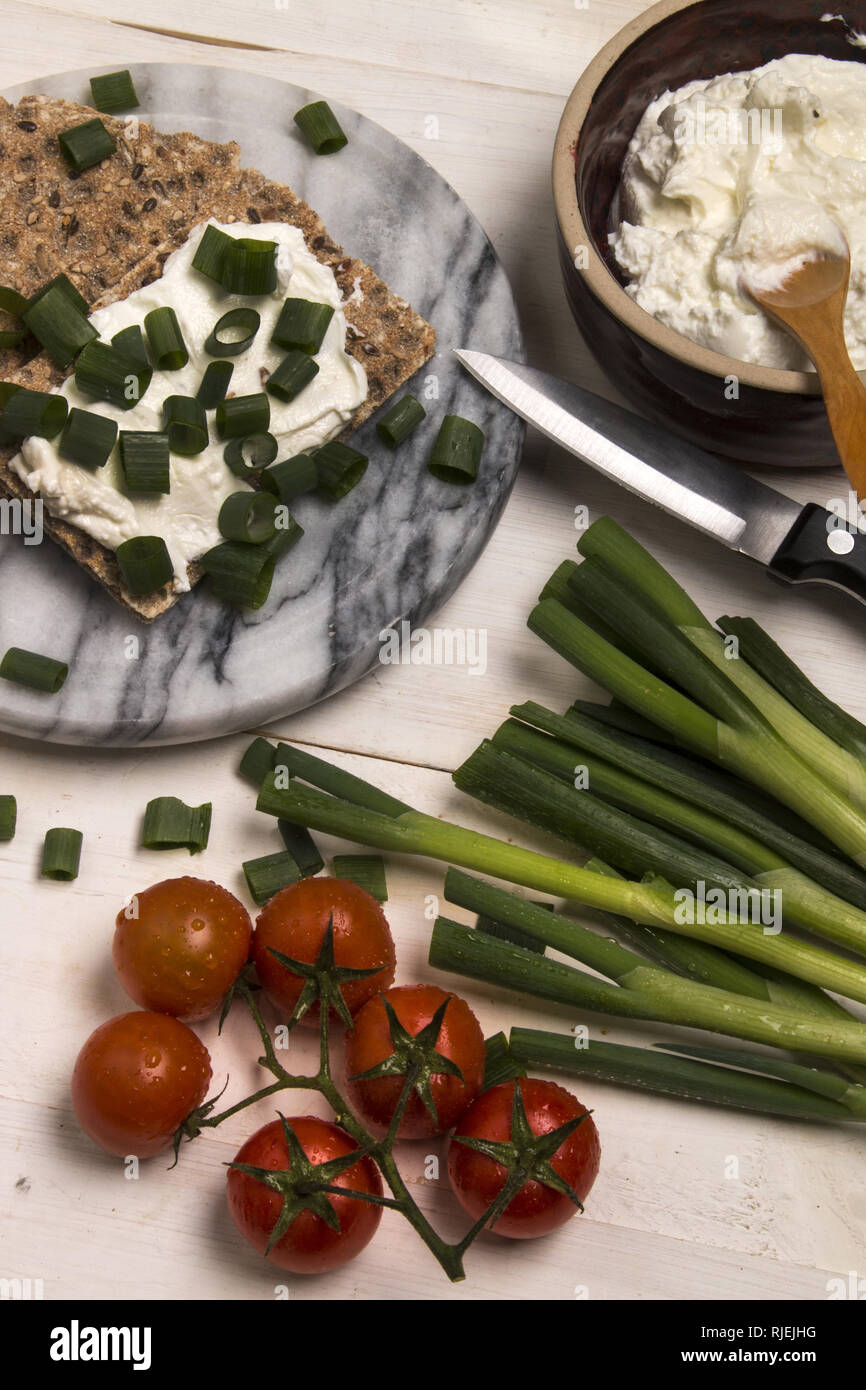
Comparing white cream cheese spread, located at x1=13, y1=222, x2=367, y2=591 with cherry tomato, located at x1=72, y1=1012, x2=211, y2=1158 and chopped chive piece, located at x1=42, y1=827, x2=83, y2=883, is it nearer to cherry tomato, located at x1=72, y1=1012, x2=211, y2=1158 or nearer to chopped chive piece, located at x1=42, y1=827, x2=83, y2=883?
chopped chive piece, located at x1=42, y1=827, x2=83, y2=883

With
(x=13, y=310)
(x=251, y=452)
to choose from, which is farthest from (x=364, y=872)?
(x=13, y=310)

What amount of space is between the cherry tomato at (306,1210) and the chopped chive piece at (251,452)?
49.5 inches

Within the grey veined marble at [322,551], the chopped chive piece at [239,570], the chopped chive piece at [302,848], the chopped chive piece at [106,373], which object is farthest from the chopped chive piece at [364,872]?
the chopped chive piece at [106,373]

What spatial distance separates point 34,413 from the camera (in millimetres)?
2518

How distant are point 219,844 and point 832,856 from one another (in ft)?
4.08

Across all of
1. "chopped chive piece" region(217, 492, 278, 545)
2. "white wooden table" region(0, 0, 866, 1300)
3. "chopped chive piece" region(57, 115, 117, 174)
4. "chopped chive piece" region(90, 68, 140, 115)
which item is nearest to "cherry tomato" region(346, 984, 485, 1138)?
"white wooden table" region(0, 0, 866, 1300)

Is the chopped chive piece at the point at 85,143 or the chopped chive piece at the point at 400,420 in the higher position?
the chopped chive piece at the point at 85,143

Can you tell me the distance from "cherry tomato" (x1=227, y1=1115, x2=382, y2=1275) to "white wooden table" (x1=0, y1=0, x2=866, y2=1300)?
0.58 feet

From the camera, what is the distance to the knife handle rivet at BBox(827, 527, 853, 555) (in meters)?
2.63

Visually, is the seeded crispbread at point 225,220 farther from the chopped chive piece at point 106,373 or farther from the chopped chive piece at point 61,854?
the chopped chive piece at point 61,854

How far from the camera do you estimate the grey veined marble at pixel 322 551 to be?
8.75 feet

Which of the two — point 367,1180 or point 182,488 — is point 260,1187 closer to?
point 367,1180

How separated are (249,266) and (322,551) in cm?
59

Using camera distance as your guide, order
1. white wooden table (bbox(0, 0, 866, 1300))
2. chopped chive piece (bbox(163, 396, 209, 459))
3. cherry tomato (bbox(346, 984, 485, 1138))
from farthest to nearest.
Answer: chopped chive piece (bbox(163, 396, 209, 459)) < white wooden table (bbox(0, 0, 866, 1300)) < cherry tomato (bbox(346, 984, 485, 1138))
